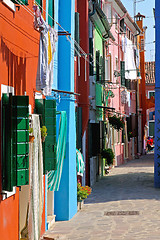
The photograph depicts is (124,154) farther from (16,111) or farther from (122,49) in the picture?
(16,111)

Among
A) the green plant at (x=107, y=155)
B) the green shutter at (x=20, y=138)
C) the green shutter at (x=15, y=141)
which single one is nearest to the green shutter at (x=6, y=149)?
the green shutter at (x=15, y=141)

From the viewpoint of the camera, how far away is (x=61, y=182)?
14.1 m

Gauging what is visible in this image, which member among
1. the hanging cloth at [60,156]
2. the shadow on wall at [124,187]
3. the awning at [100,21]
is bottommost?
the shadow on wall at [124,187]

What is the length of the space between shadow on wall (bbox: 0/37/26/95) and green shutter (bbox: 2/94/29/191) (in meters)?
0.58

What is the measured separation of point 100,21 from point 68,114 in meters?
11.0

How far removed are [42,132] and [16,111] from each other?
2.05 m

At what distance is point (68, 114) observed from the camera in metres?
14.2

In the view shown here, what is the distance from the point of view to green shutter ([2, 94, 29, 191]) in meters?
8.24

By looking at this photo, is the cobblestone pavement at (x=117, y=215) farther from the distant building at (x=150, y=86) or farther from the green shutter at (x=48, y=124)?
the distant building at (x=150, y=86)

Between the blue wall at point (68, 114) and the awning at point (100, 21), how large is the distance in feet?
24.9

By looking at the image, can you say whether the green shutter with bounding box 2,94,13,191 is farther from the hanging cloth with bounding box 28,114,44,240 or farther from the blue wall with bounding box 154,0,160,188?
the blue wall with bounding box 154,0,160,188

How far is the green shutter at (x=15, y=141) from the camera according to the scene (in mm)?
8242

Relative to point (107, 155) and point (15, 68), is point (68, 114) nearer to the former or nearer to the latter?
point (15, 68)

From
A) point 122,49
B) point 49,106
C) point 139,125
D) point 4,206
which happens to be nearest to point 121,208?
point 49,106
